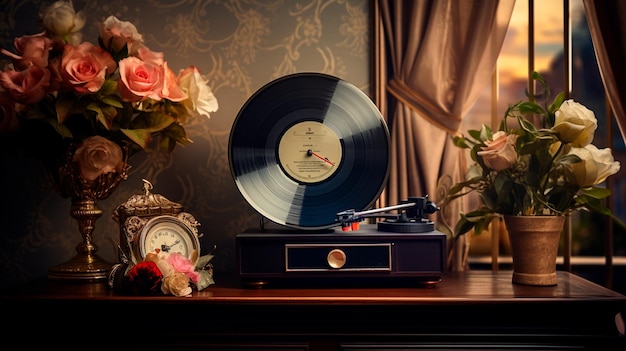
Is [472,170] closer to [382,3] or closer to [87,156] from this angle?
[382,3]

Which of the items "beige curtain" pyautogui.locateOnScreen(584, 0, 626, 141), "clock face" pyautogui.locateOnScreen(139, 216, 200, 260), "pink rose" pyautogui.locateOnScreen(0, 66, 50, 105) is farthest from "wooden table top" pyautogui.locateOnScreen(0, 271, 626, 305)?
"beige curtain" pyautogui.locateOnScreen(584, 0, 626, 141)

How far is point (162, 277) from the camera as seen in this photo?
Answer: 4.44 ft

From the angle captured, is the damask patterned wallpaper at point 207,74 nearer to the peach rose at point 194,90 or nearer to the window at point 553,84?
the peach rose at point 194,90

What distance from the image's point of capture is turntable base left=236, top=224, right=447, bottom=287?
1.38 meters

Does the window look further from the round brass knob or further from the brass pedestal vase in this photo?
the brass pedestal vase

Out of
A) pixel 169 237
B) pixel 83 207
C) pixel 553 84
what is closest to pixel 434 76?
pixel 169 237

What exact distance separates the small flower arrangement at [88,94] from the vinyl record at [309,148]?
0.70 ft

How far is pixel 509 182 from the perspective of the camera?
4.84 ft

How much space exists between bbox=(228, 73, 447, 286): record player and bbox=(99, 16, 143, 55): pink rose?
0.36 metres

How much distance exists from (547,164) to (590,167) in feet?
0.32

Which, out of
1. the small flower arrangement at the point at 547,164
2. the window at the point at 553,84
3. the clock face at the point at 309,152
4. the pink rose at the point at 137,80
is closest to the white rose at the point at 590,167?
the small flower arrangement at the point at 547,164

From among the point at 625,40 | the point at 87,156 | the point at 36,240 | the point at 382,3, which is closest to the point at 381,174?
the point at 382,3

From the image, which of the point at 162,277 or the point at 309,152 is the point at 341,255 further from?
the point at 162,277

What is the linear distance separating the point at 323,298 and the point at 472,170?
1.94ft
